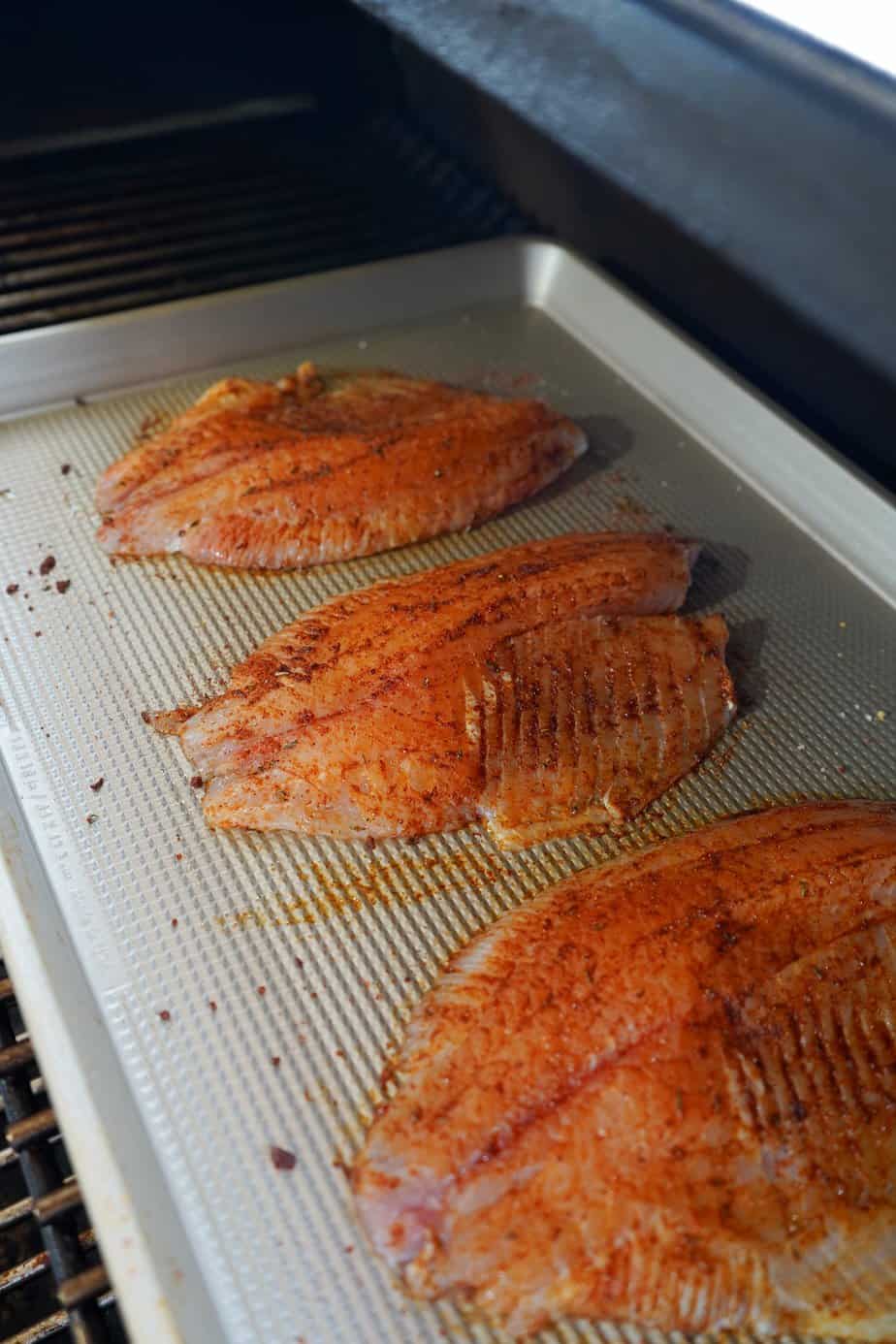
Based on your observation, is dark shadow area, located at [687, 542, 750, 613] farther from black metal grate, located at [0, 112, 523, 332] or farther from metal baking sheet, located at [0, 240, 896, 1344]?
black metal grate, located at [0, 112, 523, 332]

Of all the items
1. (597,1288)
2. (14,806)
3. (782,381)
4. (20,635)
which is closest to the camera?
(597,1288)

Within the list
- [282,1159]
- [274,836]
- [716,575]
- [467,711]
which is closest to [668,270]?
[716,575]

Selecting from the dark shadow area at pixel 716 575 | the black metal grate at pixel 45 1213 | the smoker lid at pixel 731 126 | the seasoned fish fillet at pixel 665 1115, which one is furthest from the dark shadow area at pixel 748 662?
the black metal grate at pixel 45 1213

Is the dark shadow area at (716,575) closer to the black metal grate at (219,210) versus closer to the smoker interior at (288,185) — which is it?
the smoker interior at (288,185)

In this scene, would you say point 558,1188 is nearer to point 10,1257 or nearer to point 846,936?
point 846,936

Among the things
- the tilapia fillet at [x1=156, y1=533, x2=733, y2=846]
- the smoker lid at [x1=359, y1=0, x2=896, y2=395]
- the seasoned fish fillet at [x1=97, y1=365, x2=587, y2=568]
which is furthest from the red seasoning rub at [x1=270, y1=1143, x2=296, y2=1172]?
the smoker lid at [x1=359, y1=0, x2=896, y2=395]

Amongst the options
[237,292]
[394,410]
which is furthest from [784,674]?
[237,292]

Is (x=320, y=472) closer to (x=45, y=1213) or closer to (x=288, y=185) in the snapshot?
(x=288, y=185)
